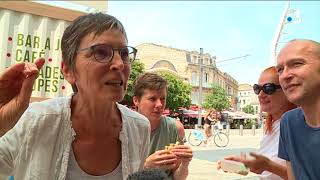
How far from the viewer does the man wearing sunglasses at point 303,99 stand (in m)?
1.76

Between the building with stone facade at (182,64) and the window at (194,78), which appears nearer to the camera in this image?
the building with stone facade at (182,64)

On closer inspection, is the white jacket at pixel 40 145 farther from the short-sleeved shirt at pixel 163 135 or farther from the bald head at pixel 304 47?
the bald head at pixel 304 47

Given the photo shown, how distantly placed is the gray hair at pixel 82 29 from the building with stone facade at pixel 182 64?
46708mm

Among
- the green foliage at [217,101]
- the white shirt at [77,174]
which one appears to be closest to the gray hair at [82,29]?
the white shirt at [77,174]

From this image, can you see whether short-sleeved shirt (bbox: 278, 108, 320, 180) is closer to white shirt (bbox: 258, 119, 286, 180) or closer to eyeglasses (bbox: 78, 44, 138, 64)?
white shirt (bbox: 258, 119, 286, 180)

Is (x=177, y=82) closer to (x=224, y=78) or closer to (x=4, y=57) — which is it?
(x=224, y=78)

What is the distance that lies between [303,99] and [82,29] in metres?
1.17

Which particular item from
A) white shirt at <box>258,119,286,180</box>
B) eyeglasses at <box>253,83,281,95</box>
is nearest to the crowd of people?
white shirt at <box>258,119,286,180</box>

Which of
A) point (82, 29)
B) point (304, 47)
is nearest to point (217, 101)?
point (304, 47)

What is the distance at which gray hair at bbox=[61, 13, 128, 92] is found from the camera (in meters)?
1.60

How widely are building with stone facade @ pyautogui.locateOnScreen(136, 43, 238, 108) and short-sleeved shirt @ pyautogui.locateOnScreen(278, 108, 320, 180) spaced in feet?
152

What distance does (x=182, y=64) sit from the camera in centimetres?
5519

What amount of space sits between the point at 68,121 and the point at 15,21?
2.40 m

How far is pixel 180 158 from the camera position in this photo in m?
2.08
